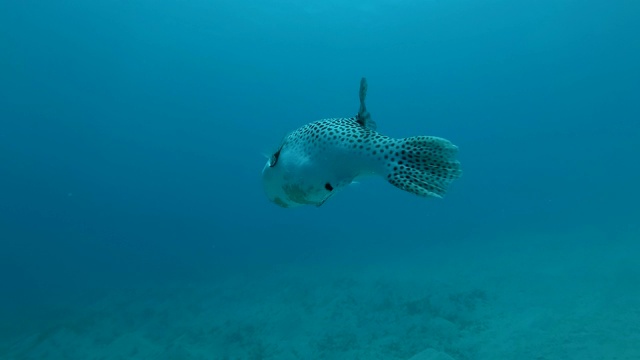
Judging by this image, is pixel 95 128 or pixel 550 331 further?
pixel 95 128

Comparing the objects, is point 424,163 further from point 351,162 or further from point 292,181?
point 292,181

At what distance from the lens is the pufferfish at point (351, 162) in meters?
2.60

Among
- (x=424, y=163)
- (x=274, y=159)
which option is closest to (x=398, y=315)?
(x=274, y=159)

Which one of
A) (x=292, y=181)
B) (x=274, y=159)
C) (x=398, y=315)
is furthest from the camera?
(x=398, y=315)

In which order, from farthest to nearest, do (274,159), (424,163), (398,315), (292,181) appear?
(398,315), (274,159), (292,181), (424,163)

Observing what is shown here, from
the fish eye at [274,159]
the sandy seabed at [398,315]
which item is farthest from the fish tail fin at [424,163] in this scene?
the sandy seabed at [398,315]

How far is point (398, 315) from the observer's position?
40.8 ft

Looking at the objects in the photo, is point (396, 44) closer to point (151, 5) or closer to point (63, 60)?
point (151, 5)

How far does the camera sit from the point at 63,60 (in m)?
52.3

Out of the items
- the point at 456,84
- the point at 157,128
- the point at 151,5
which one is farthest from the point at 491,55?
the point at 157,128

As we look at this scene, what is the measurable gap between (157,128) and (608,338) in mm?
78849

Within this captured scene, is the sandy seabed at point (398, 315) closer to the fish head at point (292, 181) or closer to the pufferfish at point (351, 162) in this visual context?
the fish head at point (292, 181)

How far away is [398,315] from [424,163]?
10773mm

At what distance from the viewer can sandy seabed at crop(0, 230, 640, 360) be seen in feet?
31.7
